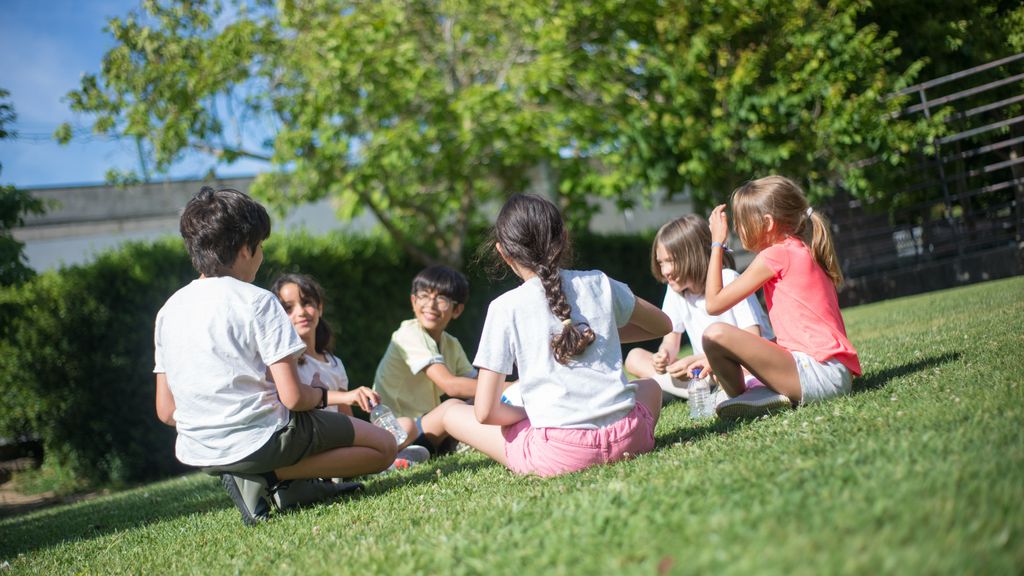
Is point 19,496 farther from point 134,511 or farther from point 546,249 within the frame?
point 546,249

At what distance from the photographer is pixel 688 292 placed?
592cm

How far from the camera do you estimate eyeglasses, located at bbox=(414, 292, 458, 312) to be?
6.14 metres

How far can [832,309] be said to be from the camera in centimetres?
468

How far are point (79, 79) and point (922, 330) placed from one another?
11.8m

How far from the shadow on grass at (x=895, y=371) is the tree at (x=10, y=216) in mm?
6804

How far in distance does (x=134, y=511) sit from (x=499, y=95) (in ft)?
26.1

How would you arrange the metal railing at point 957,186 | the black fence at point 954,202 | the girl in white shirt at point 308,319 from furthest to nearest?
the metal railing at point 957,186 → the black fence at point 954,202 → the girl in white shirt at point 308,319

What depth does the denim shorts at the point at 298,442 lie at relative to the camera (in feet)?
13.6

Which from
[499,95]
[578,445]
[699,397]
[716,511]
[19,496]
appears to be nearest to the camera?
[716,511]

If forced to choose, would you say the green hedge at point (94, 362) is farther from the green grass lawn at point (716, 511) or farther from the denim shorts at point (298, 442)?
the denim shorts at point (298, 442)

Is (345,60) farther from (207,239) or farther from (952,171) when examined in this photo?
(952,171)

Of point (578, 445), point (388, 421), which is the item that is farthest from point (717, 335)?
point (388, 421)

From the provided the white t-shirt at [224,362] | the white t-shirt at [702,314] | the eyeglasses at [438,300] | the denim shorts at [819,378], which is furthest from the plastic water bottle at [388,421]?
the denim shorts at [819,378]

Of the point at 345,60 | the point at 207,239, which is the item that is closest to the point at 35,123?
the point at 345,60
